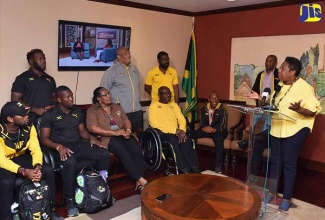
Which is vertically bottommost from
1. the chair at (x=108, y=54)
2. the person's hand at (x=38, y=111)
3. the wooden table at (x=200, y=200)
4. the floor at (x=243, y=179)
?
the floor at (x=243, y=179)

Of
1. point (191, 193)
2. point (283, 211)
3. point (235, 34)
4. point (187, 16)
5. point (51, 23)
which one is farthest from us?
point (187, 16)

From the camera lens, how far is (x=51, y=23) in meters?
3.93

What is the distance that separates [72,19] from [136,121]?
1.57 meters

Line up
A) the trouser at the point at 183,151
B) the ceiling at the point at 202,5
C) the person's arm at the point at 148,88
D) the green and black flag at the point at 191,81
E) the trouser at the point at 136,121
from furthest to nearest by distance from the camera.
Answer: the green and black flag at the point at 191,81
the person's arm at the point at 148,88
the ceiling at the point at 202,5
the trouser at the point at 136,121
the trouser at the point at 183,151

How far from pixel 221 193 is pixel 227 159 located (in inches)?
76.3

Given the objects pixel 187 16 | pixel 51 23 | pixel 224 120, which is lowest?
pixel 224 120

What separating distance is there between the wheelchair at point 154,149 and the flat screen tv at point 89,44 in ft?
4.27

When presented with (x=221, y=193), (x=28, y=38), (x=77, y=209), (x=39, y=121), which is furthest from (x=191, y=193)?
(x=28, y=38)

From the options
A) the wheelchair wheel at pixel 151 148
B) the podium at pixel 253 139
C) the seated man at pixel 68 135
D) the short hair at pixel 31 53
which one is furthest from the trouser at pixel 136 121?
the podium at pixel 253 139

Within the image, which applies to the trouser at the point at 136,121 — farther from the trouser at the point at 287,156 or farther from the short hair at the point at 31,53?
the trouser at the point at 287,156

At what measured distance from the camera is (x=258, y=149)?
313cm

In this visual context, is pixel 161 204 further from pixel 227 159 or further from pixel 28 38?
pixel 28 38

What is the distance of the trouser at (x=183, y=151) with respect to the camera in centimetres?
375

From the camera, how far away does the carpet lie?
116 inches
